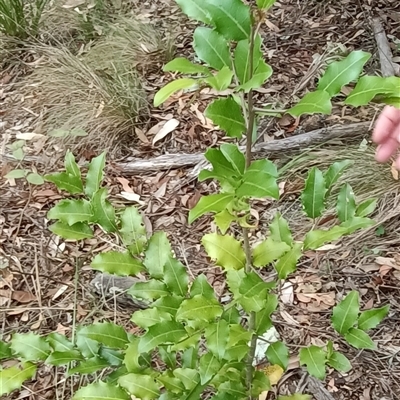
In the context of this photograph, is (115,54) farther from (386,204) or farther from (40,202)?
(386,204)

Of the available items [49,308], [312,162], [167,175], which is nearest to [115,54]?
[167,175]

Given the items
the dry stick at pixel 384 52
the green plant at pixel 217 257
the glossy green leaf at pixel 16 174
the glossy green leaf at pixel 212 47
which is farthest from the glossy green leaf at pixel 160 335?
the dry stick at pixel 384 52

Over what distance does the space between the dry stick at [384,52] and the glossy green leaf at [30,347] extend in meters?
2.16

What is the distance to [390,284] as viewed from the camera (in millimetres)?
2209

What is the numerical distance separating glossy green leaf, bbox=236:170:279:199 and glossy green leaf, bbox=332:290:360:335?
0.54 meters

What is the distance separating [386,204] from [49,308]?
137 cm

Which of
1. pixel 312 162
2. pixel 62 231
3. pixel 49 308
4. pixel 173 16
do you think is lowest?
pixel 49 308

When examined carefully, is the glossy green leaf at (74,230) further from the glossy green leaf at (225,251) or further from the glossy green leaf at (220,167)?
the glossy green leaf at (220,167)

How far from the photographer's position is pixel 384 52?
Answer: 3.03 m

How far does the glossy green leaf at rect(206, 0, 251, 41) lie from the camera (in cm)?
90

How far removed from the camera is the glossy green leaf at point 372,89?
91cm

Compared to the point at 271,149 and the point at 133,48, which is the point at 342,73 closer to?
the point at 271,149

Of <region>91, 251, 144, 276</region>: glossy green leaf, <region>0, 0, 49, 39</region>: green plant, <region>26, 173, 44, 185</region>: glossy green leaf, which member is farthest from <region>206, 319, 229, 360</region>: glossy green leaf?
<region>0, 0, 49, 39</region>: green plant

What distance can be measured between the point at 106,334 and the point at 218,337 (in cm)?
35
